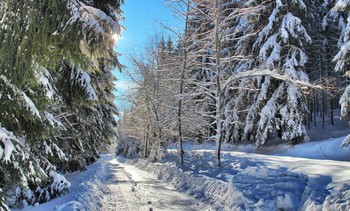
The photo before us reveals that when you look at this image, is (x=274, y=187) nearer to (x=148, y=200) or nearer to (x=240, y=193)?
(x=240, y=193)

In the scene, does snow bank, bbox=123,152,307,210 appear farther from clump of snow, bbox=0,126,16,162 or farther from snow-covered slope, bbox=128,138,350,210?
clump of snow, bbox=0,126,16,162

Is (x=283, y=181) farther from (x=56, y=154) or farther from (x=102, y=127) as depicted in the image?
(x=102, y=127)

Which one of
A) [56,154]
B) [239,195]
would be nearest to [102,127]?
[56,154]

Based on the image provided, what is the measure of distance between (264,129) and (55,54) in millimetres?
19470

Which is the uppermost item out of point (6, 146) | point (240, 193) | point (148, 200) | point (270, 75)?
point (270, 75)

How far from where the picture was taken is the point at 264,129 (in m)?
21.5

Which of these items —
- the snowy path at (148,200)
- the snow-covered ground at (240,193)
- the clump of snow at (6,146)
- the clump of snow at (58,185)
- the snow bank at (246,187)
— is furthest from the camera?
the clump of snow at (58,185)

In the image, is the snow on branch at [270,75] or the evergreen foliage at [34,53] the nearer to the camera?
the evergreen foliage at [34,53]

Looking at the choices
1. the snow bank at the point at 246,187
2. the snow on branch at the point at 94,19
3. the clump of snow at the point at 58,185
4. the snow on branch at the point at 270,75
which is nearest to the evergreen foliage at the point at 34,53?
the snow on branch at the point at 94,19

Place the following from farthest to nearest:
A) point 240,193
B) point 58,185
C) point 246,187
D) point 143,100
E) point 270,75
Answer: point 143,100 → point 270,75 → point 58,185 → point 246,187 → point 240,193

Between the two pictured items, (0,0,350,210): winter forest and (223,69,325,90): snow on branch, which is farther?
(223,69,325,90): snow on branch

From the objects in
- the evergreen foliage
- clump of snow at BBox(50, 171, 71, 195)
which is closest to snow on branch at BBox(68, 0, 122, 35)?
the evergreen foliage

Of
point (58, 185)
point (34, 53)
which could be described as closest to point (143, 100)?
point (58, 185)

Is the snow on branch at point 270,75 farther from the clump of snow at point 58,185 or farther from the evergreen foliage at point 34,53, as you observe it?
the evergreen foliage at point 34,53
